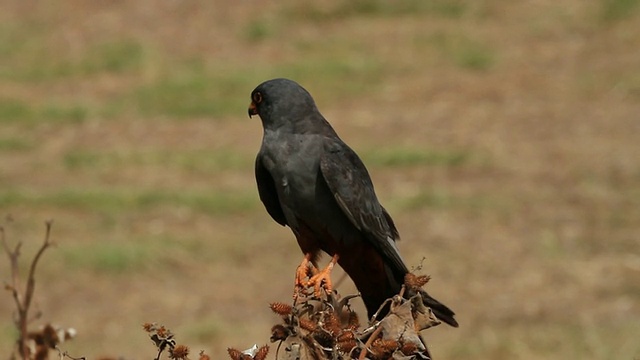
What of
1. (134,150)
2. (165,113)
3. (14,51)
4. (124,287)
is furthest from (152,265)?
(14,51)

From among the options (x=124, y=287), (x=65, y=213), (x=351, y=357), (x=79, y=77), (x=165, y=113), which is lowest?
(x=351, y=357)

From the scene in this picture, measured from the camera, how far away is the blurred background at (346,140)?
970 centimetres

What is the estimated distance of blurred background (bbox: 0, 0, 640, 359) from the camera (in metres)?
9.70

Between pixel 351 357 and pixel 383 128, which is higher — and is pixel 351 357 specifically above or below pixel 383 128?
below

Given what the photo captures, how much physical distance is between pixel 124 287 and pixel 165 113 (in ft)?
Answer: 16.9

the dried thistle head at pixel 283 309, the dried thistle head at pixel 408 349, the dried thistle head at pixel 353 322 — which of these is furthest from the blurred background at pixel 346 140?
the dried thistle head at pixel 408 349

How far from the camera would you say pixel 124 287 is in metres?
10.2

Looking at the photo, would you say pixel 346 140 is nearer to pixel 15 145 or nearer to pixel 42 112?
pixel 15 145

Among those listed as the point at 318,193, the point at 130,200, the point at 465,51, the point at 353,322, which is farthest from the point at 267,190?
the point at 465,51

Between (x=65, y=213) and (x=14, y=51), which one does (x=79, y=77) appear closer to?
(x=14, y=51)

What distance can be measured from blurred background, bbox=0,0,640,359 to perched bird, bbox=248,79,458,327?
4.02 m

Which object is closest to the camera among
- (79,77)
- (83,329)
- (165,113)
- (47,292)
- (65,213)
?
(83,329)

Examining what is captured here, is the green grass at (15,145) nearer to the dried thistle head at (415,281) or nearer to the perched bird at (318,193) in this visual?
the perched bird at (318,193)

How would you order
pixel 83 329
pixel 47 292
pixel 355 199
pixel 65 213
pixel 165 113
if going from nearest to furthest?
pixel 355 199 → pixel 83 329 → pixel 47 292 → pixel 65 213 → pixel 165 113
